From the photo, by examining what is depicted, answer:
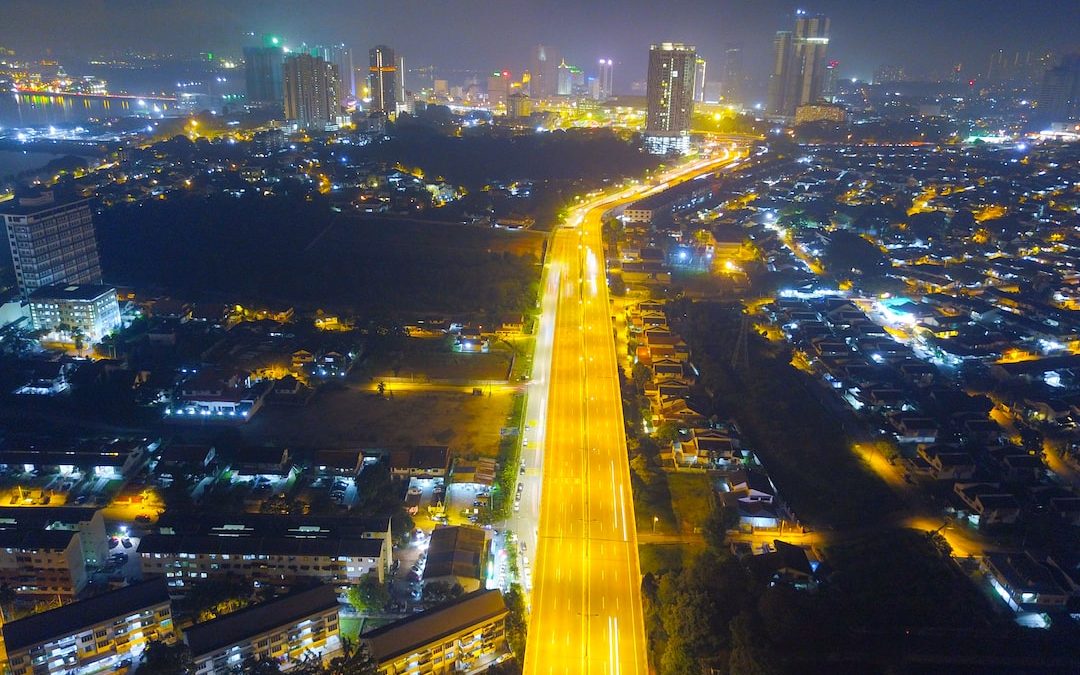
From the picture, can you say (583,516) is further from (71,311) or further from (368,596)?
(71,311)

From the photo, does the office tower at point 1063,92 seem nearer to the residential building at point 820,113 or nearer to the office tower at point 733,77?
the residential building at point 820,113

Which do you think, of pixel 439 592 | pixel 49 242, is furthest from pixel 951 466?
pixel 49 242

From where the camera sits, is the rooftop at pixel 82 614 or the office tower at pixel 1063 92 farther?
the office tower at pixel 1063 92

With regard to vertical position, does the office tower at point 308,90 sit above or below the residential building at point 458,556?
above

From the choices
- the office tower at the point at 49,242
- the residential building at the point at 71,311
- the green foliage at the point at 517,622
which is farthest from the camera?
the office tower at the point at 49,242

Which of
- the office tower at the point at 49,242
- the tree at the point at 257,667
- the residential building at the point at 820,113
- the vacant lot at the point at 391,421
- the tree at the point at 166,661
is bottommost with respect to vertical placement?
the tree at the point at 257,667

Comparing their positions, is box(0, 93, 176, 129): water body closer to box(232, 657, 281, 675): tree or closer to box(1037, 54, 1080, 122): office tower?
box(232, 657, 281, 675): tree

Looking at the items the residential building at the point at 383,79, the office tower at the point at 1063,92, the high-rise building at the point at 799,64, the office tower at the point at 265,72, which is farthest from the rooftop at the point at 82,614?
the office tower at the point at 1063,92
